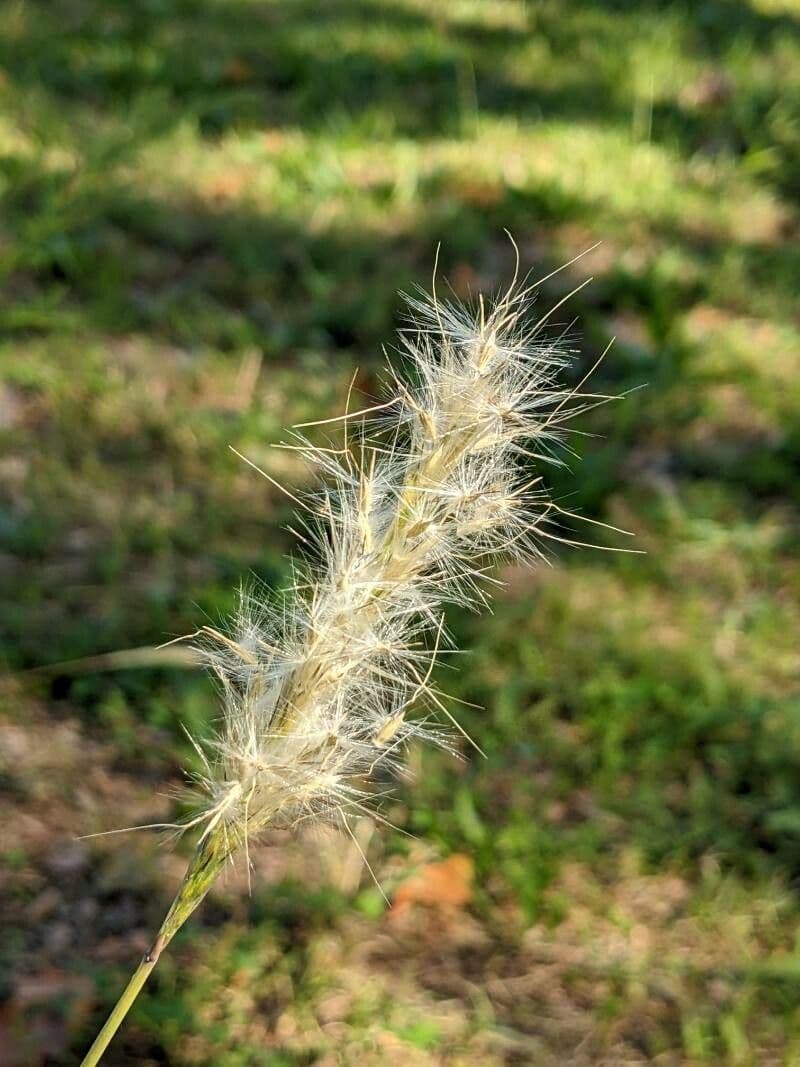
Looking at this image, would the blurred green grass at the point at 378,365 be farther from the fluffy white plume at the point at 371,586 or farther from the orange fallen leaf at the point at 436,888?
the fluffy white plume at the point at 371,586

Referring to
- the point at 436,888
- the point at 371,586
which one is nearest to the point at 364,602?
the point at 371,586

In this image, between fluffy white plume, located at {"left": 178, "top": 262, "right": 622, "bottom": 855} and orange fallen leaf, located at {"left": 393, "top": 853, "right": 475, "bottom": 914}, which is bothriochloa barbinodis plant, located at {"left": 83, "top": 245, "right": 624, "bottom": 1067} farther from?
orange fallen leaf, located at {"left": 393, "top": 853, "right": 475, "bottom": 914}

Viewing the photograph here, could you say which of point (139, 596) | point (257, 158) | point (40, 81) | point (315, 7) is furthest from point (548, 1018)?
point (315, 7)

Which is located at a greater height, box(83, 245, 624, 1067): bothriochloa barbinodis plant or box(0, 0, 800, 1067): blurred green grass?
box(83, 245, 624, 1067): bothriochloa barbinodis plant

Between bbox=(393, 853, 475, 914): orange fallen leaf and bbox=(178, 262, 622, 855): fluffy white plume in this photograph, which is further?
bbox=(393, 853, 475, 914): orange fallen leaf

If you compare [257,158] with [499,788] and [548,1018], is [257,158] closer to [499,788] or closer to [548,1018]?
[499,788]

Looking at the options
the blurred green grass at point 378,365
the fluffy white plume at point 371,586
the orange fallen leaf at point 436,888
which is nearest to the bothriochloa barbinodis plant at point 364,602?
the fluffy white plume at point 371,586

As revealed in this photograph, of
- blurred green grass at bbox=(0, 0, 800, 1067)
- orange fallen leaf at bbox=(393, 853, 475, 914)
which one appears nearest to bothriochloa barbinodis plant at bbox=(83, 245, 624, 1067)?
blurred green grass at bbox=(0, 0, 800, 1067)

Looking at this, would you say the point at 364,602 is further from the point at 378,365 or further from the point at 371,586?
the point at 378,365

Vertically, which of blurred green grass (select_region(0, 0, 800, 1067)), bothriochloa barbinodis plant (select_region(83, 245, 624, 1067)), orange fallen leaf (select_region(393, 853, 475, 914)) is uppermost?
bothriochloa barbinodis plant (select_region(83, 245, 624, 1067))
